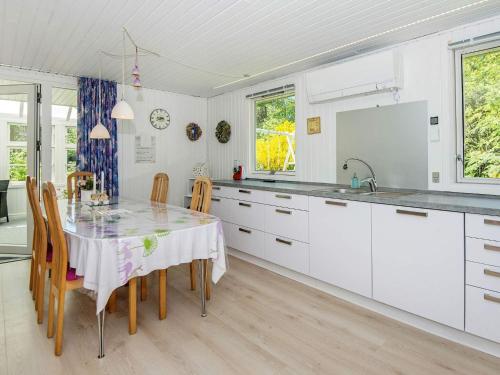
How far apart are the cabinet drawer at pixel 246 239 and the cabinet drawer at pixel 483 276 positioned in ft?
6.38

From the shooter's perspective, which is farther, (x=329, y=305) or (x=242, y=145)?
(x=242, y=145)

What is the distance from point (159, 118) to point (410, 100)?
11.5 ft

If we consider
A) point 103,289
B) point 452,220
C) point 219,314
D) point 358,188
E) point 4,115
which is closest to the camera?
point 103,289

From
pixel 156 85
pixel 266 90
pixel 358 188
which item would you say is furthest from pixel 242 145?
pixel 358 188

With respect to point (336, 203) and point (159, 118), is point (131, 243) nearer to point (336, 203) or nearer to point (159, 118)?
point (336, 203)

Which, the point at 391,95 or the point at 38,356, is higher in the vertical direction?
the point at 391,95

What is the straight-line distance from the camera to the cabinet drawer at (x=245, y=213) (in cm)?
351

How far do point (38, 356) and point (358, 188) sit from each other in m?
2.87

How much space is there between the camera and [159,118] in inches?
191

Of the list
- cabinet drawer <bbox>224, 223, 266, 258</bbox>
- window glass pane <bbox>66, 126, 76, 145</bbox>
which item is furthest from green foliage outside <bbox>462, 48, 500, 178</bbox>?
window glass pane <bbox>66, 126, 76, 145</bbox>

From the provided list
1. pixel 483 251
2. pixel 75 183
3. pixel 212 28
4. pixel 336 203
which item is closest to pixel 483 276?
pixel 483 251

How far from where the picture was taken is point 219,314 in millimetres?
2395

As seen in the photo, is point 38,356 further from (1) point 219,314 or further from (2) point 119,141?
(2) point 119,141

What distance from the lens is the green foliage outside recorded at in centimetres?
249
